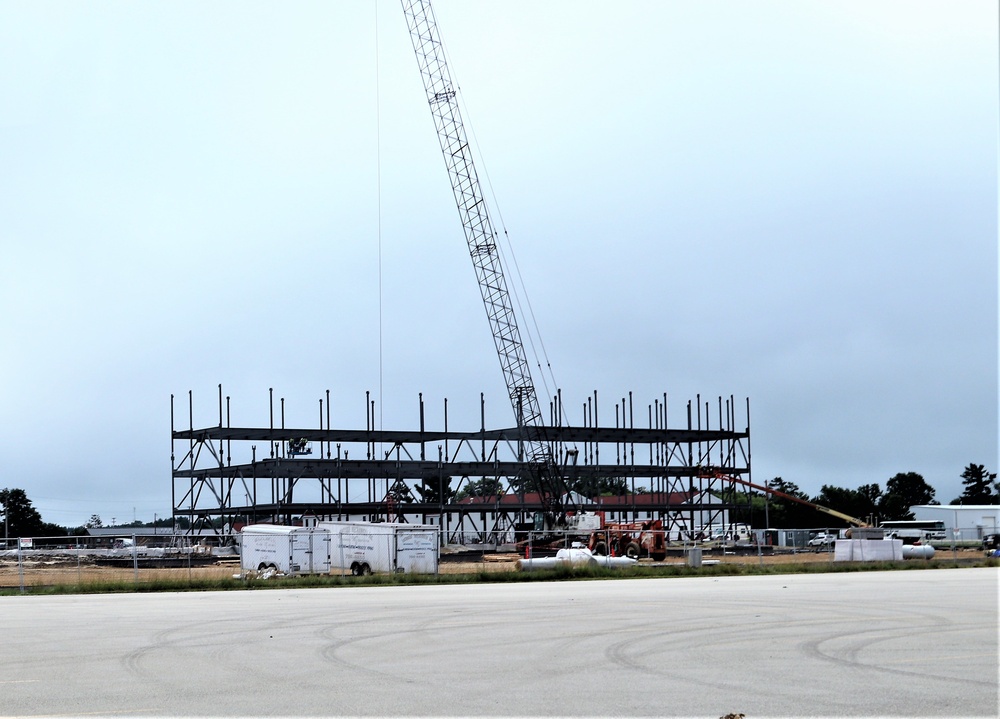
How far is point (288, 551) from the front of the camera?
160ft

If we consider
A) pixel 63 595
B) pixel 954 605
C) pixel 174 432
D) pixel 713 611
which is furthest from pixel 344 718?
pixel 174 432

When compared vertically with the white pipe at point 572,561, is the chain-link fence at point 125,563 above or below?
below

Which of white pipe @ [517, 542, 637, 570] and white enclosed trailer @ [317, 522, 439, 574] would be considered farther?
white pipe @ [517, 542, 637, 570]

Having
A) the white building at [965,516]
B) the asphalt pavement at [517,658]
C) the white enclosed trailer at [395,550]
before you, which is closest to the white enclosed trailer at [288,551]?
the white enclosed trailer at [395,550]

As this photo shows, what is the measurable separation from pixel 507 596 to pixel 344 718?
18.8 m

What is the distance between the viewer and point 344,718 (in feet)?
37.3

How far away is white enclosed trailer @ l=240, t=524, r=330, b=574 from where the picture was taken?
4847 centimetres

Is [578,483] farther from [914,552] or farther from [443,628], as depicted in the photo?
[443,628]

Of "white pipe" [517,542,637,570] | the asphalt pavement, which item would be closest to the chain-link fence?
"white pipe" [517,542,637,570]

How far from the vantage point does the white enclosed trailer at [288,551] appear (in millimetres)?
48469

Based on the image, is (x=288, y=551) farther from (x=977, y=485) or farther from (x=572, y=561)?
(x=977, y=485)

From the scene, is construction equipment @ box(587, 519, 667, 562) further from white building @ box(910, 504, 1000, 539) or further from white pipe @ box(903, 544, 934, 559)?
white building @ box(910, 504, 1000, 539)

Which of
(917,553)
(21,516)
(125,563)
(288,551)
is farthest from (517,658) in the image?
(21,516)

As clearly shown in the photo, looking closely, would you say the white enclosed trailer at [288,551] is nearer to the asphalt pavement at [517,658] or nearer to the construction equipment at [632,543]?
the construction equipment at [632,543]
